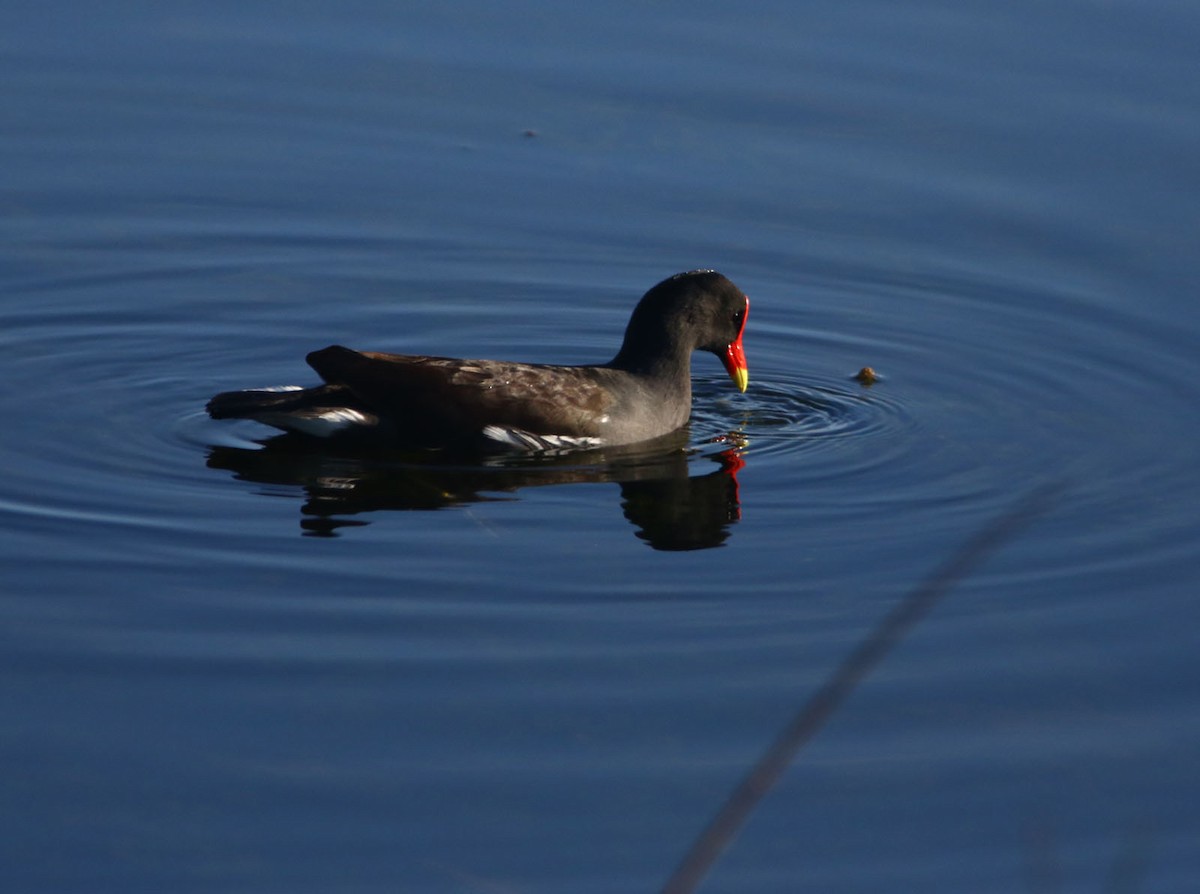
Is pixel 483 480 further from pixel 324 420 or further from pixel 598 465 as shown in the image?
pixel 324 420

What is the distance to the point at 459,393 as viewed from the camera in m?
9.45

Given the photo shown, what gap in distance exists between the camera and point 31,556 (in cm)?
793

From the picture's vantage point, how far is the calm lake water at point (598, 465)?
5.95m

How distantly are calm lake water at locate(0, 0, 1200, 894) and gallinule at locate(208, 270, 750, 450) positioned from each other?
19 cm

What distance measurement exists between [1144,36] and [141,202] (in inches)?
294

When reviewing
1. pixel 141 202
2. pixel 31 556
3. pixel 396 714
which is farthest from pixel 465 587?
pixel 141 202

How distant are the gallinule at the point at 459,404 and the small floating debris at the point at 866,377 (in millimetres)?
1307

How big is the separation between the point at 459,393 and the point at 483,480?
513mm

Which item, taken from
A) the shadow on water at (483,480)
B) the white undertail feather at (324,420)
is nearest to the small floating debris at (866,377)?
the shadow on water at (483,480)

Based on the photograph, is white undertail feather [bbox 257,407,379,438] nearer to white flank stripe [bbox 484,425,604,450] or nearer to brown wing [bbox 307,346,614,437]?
brown wing [bbox 307,346,614,437]

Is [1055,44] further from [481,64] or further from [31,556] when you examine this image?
[31,556]

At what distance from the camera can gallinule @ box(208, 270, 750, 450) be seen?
9.42 m

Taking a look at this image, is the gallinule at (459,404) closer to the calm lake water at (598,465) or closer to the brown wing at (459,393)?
the brown wing at (459,393)

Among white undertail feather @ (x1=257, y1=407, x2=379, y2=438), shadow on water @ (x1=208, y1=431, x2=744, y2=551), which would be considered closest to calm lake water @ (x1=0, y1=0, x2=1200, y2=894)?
shadow on water @ (x1=208, y1=431, x2=744, y2=551)
